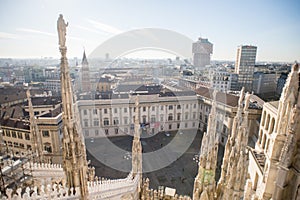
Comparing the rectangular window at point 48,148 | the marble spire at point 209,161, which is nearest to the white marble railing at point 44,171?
the marble spire at point 209,161

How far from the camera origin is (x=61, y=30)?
4.76 metres

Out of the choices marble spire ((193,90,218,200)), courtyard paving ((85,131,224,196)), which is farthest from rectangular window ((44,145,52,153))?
marble spire ((193,90,218,200))

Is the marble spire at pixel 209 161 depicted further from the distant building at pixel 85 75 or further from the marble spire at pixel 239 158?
the distant building at pixel 85 75

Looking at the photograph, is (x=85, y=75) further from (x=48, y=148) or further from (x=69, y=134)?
(x=69, y=134)

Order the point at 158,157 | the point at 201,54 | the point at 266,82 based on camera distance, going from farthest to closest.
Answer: the point at 201,54 < the point at 266,82 < the point at 158,157

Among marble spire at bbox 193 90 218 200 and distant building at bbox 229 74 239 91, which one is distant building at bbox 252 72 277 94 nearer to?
distant building at bbox 229 74 239 91

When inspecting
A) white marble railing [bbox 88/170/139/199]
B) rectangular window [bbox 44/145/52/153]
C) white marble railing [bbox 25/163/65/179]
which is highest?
white marble railing [bbox 25/163/65/179]

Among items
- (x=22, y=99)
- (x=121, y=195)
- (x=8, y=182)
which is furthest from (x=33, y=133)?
(x=22, y=99)

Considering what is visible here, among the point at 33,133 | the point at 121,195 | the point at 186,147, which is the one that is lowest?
the point at 186,147

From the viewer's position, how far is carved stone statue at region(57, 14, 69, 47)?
4.65 metres

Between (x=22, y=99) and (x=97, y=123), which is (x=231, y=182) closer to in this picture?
(x=97, y=123)

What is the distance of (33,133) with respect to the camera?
12.6 m

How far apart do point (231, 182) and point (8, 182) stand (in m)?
7.72

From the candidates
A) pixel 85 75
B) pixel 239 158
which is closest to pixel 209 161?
pixel 239 158
